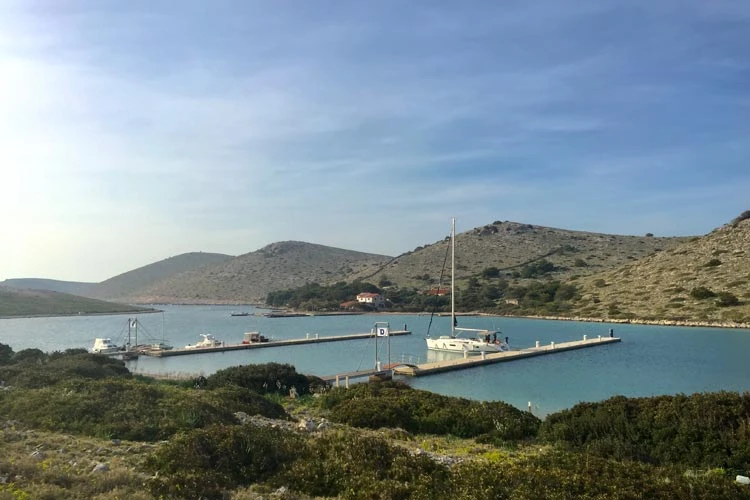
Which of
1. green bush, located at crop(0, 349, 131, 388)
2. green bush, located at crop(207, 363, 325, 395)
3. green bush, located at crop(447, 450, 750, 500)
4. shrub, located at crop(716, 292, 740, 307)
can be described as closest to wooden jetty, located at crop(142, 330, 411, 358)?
green bush, located at crop(0, 349, 131, 388)

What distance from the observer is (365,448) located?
27.5 feet

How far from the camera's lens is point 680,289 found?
215 feet

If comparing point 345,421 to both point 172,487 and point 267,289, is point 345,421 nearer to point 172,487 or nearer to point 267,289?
point 172,487

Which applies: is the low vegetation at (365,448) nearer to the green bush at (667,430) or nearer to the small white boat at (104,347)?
the green bush at (667,430)

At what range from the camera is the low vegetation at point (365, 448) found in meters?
6.53

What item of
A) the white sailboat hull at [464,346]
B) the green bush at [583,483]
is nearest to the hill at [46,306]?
the white sailboat hull at [464,346]

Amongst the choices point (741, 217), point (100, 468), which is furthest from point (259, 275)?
point (100, 468)

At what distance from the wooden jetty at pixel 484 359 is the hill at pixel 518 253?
55963mm

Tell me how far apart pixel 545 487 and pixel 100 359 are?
25824 millimetres

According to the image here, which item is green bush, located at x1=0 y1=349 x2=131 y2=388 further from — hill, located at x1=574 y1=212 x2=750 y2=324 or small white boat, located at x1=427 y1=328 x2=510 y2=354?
hill, located at x1=574 y1=212 x2=750 y2=324

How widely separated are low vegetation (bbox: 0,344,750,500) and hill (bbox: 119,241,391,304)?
414 feet

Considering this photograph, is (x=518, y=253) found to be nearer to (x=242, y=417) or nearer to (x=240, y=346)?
(x=240, y=346)

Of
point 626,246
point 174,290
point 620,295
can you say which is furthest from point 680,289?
point 174,290

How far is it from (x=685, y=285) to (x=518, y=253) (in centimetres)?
5491
